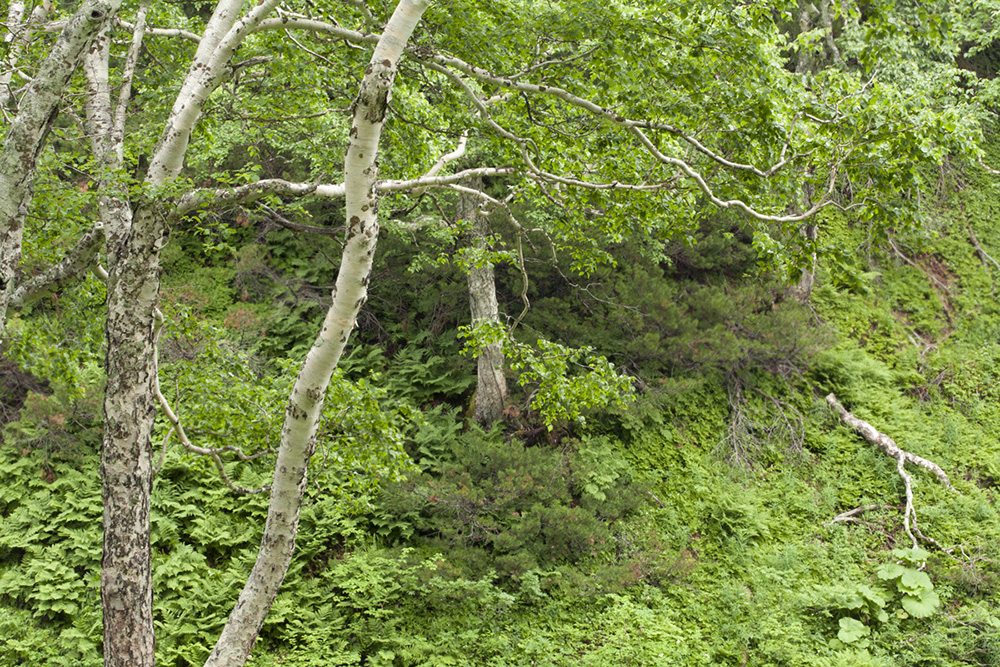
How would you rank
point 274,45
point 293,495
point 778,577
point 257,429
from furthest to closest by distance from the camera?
point 778,577, point 274,45, point 257,429, point 293,495

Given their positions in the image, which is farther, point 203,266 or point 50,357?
point 203,266

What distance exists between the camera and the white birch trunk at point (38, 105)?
377 centimetres

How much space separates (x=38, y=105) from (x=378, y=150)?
1998 mm

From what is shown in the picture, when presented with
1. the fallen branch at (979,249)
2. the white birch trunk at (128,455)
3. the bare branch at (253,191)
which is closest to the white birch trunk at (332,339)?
the white birch trunk at (128,455)

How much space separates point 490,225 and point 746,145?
17.7ft

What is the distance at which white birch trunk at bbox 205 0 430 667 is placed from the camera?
3.50 metres

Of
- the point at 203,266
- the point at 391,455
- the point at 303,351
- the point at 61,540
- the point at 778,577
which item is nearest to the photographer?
the point at 391,455

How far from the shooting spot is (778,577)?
26.6 feet

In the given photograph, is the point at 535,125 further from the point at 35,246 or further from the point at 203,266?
the point at 203,266

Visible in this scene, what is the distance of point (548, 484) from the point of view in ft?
25.9

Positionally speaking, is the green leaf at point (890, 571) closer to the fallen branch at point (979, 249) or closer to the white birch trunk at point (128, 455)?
the white birch trunk at point (128, 455)

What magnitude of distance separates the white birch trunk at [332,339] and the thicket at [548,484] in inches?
28.4

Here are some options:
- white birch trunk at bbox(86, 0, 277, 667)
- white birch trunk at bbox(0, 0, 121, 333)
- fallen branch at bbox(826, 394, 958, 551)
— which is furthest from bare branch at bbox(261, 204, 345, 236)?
fallen branch at bbox(826, 394, 958, 551)

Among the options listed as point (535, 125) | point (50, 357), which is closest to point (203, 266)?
point (50, 357)
